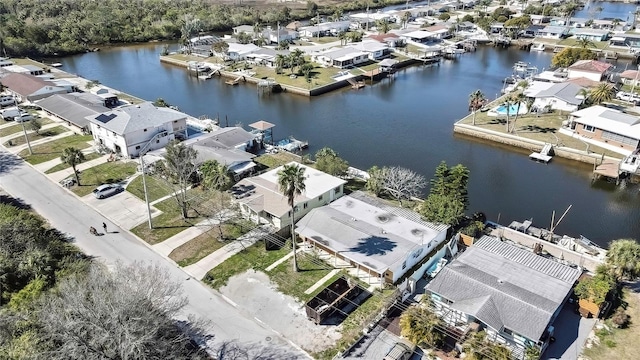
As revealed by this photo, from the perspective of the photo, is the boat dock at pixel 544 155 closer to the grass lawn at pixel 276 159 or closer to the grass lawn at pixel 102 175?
the grass lawn at pixel 276 159

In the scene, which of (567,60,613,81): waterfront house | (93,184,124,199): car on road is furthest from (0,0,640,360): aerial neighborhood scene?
(93,184,124,199): car on road

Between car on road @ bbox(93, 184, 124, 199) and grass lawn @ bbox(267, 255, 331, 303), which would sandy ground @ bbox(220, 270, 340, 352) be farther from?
car on road @ bbox(93, 184, 124, 199)

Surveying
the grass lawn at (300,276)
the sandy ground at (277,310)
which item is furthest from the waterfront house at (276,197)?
the sandy ground at (277,310)

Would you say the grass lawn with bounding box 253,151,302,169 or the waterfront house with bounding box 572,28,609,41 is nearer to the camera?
the grass lawn with bounding box 253,151,302,169

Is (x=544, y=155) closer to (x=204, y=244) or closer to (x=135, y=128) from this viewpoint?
(x=204, y=244)

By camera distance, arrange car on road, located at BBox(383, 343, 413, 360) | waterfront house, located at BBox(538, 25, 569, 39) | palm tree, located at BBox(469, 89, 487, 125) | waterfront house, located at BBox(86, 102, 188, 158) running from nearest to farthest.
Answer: car on road, located at BBox(383, 343, 413, 360), waterfront house, located at BBox(86, 102, 188, 158), palm tree, located at BBox(469, 89, 487, 125), waterfront house, located at BBox(538, 25, 569, 39)

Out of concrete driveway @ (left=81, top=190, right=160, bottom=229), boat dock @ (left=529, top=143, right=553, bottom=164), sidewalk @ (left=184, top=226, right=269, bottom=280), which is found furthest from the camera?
boat dock @ (left=529, top=143, right=553, bottom=164)

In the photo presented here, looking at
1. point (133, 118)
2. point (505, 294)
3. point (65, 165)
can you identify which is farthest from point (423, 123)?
point (65, 165)
